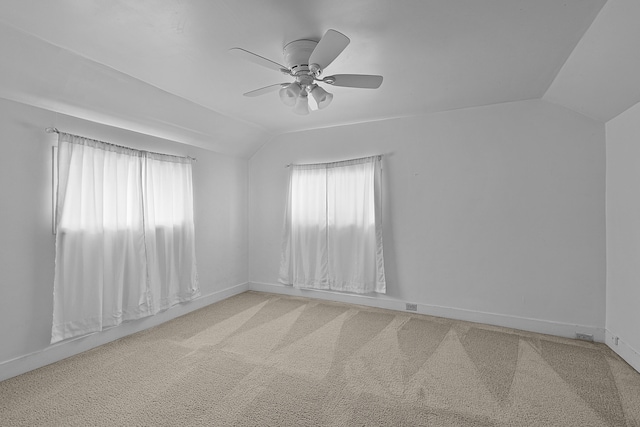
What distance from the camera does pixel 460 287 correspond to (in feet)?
11.8

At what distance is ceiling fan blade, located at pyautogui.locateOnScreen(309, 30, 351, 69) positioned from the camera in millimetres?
1711

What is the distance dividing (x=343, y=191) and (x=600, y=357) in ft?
10.2

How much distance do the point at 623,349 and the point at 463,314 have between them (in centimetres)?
135

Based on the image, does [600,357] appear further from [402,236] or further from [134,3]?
[134,3]

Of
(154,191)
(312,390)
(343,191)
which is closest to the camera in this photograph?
(312,390)

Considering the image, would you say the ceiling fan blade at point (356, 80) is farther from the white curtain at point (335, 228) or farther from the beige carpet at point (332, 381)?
the beige carpet at point (332, 381)

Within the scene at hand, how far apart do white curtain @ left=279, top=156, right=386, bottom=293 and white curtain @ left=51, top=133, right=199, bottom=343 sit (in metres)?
1.46

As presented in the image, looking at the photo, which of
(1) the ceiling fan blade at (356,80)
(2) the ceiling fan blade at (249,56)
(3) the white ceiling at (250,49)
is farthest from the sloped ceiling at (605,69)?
(2) the ceiling fan blade at (249,56)

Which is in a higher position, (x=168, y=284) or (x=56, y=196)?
(x=56, y=196)

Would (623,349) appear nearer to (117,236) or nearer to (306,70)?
(306,70)

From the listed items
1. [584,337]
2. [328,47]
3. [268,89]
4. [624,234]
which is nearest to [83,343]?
[268,89]

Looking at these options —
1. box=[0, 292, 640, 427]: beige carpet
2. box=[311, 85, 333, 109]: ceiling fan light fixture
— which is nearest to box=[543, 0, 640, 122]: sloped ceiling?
box=[311, 85, 333, 109]: ceiling fan light fixture

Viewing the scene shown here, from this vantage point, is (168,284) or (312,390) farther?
(168,284)

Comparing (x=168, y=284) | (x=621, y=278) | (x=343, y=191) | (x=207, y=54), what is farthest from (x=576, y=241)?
(x=168, y=284)
